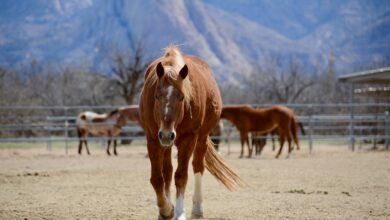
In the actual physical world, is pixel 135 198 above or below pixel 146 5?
below

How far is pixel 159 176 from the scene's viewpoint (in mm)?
5336

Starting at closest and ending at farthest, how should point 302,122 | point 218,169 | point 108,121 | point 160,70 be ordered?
point 160,70 → point 218,169 → point 108,121 → point 302,122

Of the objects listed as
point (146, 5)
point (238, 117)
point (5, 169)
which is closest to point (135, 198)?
point (5, 169)

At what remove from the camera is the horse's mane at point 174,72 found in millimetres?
5066

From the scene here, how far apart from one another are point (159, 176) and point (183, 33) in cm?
7342

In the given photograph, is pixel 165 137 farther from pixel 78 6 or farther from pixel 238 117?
pixel 78 6

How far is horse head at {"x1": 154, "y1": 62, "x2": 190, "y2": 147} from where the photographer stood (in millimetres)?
4824

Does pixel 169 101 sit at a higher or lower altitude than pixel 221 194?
higher

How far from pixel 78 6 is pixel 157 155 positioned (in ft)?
281

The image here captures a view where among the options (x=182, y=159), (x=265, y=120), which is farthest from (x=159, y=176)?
(x=265, y=120)

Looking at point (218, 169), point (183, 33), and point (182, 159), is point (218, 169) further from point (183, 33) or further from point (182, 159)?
point (183, 33)

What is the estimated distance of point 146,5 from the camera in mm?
80938

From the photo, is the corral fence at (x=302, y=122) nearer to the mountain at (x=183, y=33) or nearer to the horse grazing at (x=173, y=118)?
the horse grazing at (x=173, y=118)

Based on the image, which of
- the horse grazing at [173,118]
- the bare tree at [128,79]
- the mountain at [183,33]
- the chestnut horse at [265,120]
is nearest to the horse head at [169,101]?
the horse grazing at [173,118]
